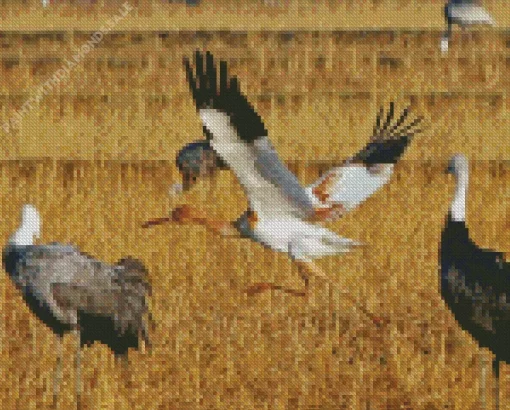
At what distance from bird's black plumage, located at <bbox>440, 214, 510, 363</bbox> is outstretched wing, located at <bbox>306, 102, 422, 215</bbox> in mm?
1204

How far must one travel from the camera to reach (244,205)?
1577cm

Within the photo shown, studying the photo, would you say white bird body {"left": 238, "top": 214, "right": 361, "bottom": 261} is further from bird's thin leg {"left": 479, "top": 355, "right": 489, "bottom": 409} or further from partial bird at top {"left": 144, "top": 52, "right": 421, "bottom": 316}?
bird's thin leg {"left": 479, "top": 355, "right": 489, "bottom": 409}

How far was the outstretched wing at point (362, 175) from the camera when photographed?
1093 cm

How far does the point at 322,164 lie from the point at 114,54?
10.6 m

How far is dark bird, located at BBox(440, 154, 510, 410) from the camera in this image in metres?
9.49

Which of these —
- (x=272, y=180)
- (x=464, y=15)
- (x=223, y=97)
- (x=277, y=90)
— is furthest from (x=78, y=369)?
(x=464, y=15)

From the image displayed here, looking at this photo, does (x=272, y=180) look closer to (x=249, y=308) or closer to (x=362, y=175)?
(x=362, y=175)

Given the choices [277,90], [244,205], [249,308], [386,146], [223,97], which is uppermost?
[277,90]

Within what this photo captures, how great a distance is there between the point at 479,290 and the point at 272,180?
127 cm

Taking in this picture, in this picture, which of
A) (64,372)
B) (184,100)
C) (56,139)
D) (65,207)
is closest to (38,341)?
(64,372)

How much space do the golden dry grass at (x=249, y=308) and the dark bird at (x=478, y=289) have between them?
0.47m

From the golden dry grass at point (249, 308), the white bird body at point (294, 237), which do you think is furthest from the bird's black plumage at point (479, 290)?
the white bird body at point (294, 237)

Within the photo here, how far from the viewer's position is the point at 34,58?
2523cm

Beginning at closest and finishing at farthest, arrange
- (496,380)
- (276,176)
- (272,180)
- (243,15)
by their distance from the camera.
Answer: (496,380) < (276,176) < (272,180) < (243,15)
